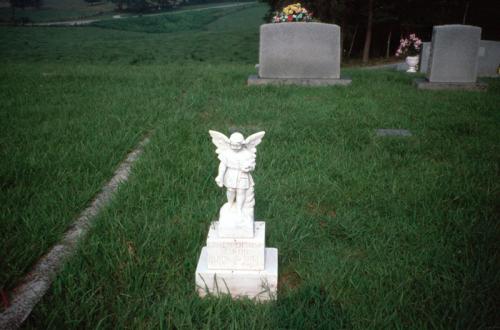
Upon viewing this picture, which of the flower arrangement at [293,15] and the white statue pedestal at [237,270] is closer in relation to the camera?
the white statue pedestal at [237,270]

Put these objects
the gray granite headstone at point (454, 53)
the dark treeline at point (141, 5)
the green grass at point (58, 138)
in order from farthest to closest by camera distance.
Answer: the dark treeline at point (141, 5) < the gray granite headstone at point (454, 53) < the green grass at point (58, 138)

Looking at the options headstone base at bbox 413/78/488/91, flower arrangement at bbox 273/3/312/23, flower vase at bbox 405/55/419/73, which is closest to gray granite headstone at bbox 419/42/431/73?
flower vase at bbox 405/55/419/73

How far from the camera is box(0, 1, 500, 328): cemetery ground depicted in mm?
2152

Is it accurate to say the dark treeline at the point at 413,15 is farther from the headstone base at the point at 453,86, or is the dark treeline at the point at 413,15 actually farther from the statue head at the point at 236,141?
the statue head at the point at 236,141

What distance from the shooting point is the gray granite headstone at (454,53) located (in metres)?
8.21

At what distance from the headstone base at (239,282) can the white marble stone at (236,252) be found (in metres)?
0.03

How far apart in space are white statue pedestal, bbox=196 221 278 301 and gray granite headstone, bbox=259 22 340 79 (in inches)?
266

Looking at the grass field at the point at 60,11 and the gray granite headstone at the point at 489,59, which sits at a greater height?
the grass field at the point at 60,11

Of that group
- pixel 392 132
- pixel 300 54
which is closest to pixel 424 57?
pixel 300 54

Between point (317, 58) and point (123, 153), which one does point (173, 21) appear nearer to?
point (317, 58)

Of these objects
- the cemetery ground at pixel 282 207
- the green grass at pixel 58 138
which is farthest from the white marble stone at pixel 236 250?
the green grass at pixel 58 138

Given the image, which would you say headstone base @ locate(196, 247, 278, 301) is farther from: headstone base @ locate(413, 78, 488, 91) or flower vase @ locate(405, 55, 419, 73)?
flower vase @ locate(405, 55, 419, 73)

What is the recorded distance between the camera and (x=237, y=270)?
2.36 metres

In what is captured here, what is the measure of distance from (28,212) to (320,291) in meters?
2.15
